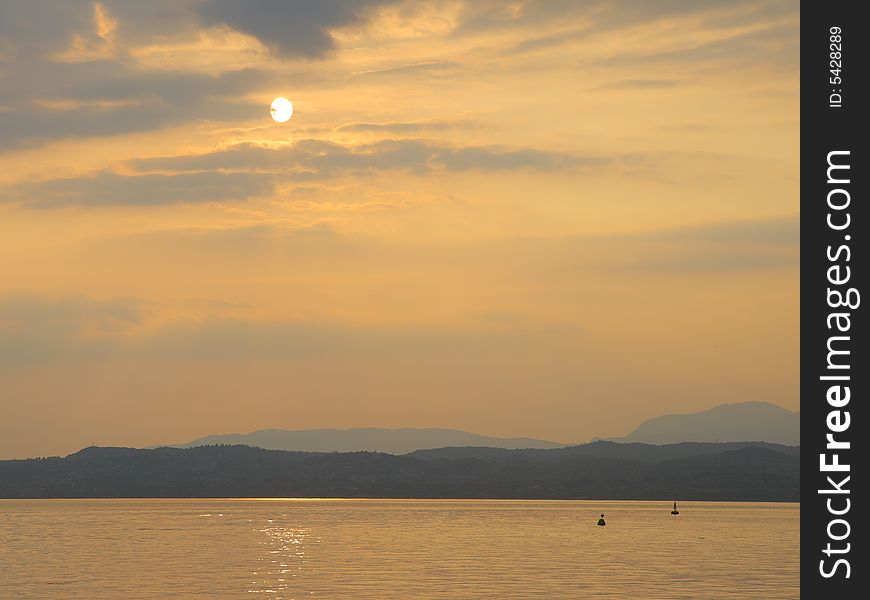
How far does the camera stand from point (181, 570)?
458 feet

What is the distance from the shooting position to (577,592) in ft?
354

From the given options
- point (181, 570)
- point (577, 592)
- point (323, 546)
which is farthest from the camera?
point (323, 546)

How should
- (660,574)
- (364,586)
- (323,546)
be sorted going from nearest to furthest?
(364,586) < (660,574) < (323,546)
